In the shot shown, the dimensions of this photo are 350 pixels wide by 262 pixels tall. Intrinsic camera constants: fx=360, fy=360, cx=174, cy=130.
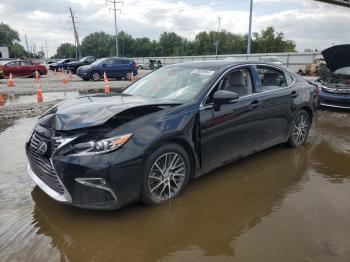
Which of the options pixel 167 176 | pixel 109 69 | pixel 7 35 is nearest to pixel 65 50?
pixel 7 35

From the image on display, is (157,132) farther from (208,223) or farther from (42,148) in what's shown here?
(42,148)

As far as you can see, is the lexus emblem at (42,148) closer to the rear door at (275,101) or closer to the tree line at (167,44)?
the rear door at (275,101)

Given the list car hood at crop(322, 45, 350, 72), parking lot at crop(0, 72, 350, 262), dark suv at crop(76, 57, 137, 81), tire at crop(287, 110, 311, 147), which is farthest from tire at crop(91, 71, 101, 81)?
tire at crop(287, 110, 311, 147)

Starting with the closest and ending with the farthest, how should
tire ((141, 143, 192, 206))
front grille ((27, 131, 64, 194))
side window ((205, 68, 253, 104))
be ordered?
1. front grille ((27, 131, 64, 194))
2. tire ((141, 143, 192, 206))
3. side window ((205, 68, 253, 104))

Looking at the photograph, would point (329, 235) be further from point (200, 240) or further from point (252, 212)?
point (200, 240)

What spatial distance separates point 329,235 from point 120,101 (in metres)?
2.71

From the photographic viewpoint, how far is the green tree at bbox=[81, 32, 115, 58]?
405 ft

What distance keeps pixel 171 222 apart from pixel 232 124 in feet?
5.38

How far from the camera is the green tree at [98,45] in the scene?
123562 millimetres

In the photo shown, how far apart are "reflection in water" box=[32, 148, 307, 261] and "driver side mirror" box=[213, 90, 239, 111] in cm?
106

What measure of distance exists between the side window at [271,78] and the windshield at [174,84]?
1033 millimetres

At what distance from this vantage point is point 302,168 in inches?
212

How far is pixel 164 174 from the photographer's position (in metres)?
4.01

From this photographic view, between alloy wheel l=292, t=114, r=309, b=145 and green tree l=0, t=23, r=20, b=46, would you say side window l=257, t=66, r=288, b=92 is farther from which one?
green tree l=0, t=23, r=20, b=46
